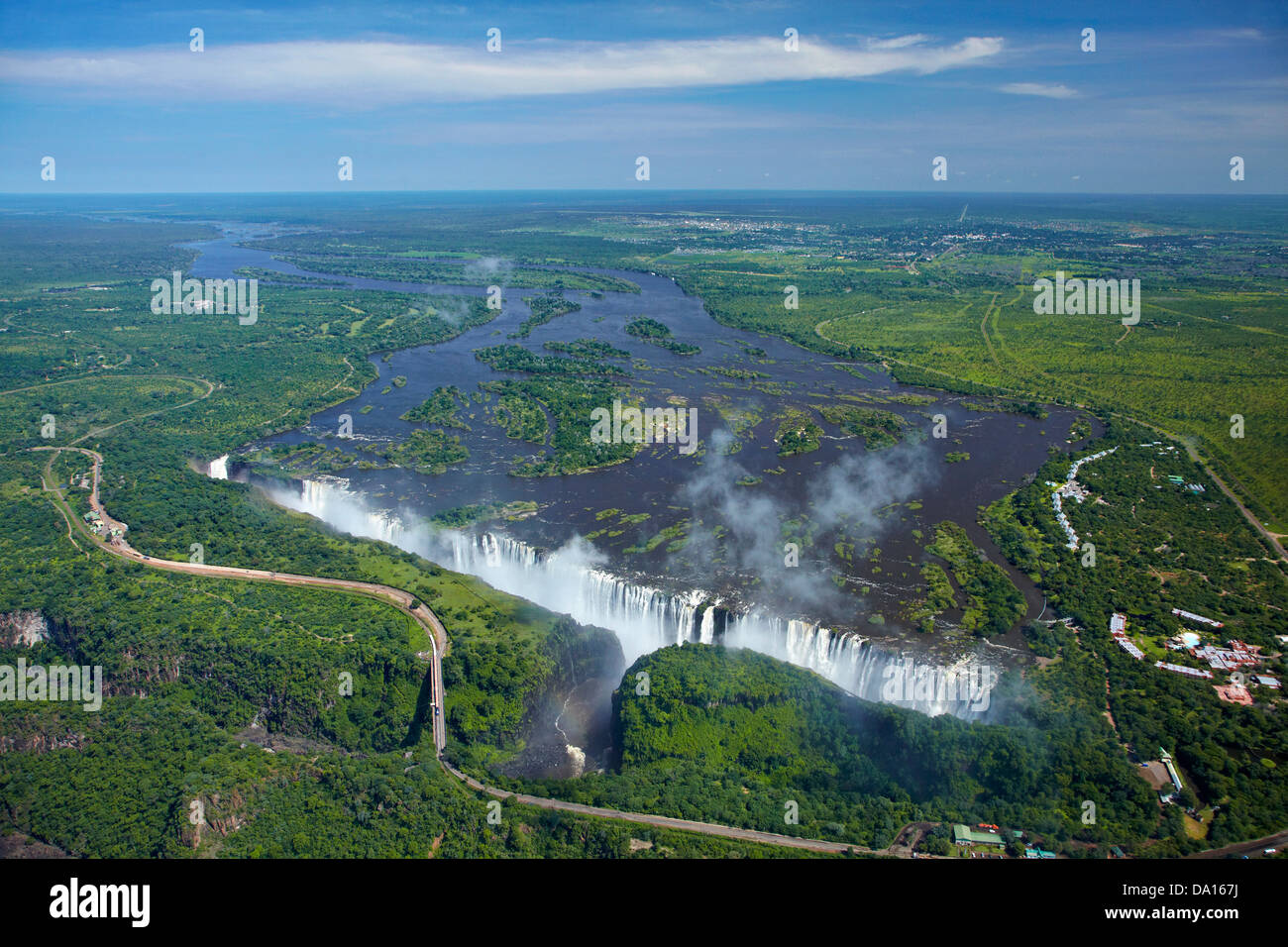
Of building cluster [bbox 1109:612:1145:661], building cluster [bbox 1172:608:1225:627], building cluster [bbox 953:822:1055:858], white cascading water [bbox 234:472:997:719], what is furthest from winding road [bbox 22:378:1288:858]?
building cluster [bbox 1172:608:1225:627]

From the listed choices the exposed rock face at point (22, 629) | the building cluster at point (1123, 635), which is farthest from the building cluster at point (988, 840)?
the exposed rock face at point (22, 629)

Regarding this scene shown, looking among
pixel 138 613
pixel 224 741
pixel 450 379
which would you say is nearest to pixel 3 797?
pixel 224 741

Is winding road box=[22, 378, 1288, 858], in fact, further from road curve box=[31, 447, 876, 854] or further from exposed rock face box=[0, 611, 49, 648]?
exposed rock face box=[0, 611, 49, 648]

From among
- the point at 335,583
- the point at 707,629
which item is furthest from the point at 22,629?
the point at 707,629

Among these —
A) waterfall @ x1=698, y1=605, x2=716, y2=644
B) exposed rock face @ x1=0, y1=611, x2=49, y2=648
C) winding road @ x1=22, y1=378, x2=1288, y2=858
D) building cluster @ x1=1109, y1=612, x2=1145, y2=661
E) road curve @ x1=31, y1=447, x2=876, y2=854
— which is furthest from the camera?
waterfall @ x1=698, y1=605, x2=716, y2=644

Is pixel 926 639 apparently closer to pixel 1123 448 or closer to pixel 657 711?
pixel 657 711

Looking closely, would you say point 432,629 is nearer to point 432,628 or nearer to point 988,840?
point 432,628

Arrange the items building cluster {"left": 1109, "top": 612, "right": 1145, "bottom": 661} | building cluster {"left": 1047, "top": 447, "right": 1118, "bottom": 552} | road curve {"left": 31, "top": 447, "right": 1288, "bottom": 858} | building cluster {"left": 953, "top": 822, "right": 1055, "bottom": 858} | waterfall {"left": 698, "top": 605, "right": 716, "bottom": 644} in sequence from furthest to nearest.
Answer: building cluster {"left": 1047, "top": 447, "right": 1118, "bottom": 552}, waterfall {"left": 698, "top": 605, "right": 716, "bottom": 644}, building cluster {"left": 1109, "top": 612, "right": 1145, "bottom": 661}, road curve {"left": 31, "top": 447, "right": 1288, "bottom": 858}, building cluster {"left": 953, "top": 822, "right": 1055, "bottom": 858}

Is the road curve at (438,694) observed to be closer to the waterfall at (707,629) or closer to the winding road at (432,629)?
the winding road at (432,629)
